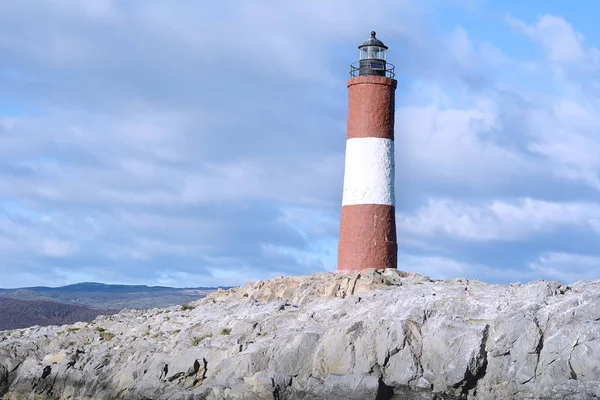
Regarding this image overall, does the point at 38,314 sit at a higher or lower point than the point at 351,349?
higher

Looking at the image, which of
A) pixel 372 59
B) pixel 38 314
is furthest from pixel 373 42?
pixel 38 314

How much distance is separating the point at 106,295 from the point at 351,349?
102m

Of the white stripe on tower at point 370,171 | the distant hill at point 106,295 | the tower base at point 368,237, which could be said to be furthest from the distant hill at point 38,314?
the white stripe on tower at point 370,171

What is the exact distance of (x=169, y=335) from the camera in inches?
1120

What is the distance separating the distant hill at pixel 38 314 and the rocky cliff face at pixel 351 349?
135ft

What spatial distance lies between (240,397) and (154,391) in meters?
2.83

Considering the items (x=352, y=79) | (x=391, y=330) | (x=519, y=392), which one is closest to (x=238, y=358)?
(x=391, y=330)

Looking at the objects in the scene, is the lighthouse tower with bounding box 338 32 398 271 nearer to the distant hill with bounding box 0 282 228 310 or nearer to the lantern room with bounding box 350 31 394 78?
the lantern room with bounding box 350 31 394 78

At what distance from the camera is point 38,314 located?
254 ft

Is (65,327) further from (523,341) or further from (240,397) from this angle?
(523,341)

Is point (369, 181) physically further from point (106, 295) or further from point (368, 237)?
point (106, 295)

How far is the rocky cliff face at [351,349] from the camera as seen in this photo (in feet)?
72.3

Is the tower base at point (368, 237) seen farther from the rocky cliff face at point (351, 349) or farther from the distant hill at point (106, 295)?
the distant hill at point (106, 295)

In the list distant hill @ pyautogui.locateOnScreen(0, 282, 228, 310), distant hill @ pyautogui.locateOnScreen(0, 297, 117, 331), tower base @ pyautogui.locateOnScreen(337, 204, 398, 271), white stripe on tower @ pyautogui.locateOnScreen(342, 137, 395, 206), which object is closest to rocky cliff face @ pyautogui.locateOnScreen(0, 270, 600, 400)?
tower base @ pyautogui.locateOnScreen(337, 204, 398, 271)
